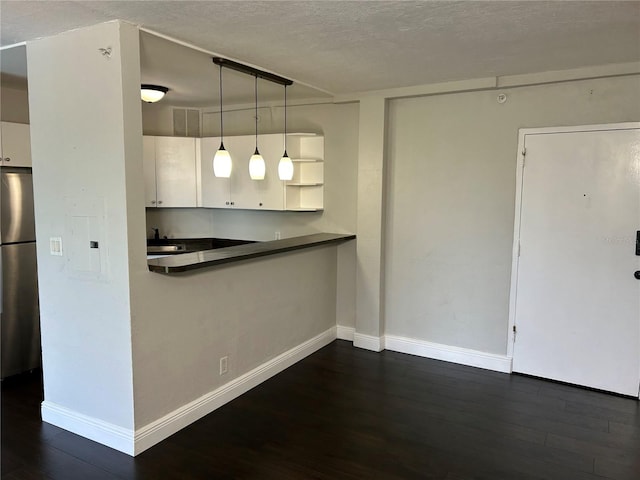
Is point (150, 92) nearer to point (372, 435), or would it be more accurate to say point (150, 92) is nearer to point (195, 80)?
point (195, 80)

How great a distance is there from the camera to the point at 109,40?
2.50 m

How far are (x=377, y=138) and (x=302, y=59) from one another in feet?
4.25

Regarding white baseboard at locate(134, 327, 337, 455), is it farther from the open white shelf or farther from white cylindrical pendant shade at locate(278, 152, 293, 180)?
white cylindrical pendant shade at locate(278, 152, 293, 180)

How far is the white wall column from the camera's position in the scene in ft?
13.9

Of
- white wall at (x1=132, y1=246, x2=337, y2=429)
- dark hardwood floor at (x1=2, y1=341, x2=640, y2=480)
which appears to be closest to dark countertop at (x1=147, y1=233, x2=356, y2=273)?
white wall at (x1=132, y1=246, x2=337, y2=429)

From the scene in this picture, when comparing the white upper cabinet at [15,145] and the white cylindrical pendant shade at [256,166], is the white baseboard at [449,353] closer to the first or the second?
the white cylindrical pendant shade at [256,166]

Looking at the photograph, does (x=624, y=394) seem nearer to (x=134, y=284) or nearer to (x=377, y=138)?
(x=377, y=138)

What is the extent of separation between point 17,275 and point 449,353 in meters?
3.73

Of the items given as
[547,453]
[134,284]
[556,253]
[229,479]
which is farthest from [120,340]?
[556,253]

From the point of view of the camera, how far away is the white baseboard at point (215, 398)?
109 inches

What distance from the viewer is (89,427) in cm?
285

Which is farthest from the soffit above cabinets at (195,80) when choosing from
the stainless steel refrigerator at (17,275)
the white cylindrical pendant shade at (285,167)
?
the stainless steel refrigerator at (17,275)

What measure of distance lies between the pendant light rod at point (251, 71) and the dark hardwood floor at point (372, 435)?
2425mm

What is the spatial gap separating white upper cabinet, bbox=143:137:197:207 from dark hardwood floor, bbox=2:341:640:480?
7.05ft
